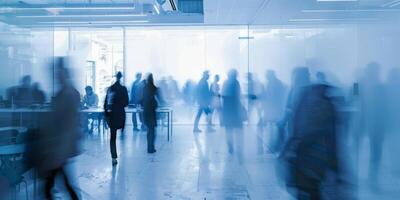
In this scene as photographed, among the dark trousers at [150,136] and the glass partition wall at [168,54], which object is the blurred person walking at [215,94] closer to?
the glass partition wall at [168,54]

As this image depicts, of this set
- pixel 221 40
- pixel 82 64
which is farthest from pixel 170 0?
pixel 82 64

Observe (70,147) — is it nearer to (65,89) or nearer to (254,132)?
(65,89)

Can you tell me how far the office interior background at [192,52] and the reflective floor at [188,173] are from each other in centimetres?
2

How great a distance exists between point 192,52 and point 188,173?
9.91m

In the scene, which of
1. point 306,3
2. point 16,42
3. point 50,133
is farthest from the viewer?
point 306,3

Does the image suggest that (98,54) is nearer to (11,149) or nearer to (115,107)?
(115,107)

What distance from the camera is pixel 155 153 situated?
374 inches

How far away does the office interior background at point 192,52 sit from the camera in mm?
4301

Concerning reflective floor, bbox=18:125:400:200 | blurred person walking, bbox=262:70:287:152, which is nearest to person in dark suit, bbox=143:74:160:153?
reflective floor, bbox=18:125:400:200

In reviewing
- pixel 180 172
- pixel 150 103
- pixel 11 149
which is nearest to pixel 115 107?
pixel 150 103

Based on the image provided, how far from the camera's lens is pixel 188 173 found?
23.9 ft

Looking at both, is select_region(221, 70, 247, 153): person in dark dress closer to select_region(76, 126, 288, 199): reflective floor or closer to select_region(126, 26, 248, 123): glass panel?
select_region(76, 126, 288, 199): reflective floor

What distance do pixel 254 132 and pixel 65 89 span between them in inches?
383

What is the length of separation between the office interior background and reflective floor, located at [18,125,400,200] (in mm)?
20
